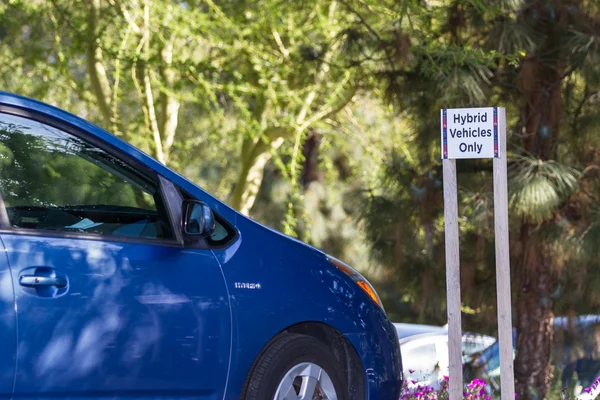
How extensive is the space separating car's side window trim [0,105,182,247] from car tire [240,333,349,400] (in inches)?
24.5

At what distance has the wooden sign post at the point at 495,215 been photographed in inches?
190

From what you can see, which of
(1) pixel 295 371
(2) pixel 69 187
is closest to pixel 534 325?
(1) pixel 295 371

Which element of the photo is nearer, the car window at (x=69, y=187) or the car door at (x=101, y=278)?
the car door at (x=101, y=278)

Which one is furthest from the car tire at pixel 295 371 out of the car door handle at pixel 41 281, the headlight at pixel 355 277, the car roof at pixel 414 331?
the car roof at pixel 414 331

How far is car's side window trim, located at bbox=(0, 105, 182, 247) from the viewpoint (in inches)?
136

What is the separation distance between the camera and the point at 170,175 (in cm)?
404

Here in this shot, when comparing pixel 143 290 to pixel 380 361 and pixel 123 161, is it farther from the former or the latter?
pixel 380 361

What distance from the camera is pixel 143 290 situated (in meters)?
3.68

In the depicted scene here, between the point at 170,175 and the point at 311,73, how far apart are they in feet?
22.0

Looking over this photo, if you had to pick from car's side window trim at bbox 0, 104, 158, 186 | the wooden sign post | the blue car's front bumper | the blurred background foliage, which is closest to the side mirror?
car's side window trim at bbox 0, 104, 158, 186

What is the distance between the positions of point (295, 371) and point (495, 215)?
140 centimetres

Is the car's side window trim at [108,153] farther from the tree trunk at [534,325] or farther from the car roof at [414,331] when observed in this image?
the car roof at [414,331]

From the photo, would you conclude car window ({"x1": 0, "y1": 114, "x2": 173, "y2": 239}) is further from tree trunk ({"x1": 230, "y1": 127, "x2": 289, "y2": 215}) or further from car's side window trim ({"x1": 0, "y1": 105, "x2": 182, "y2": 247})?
tree trunk ({"x1": 230, "y1": 127, "x2": 289, "y2": 215})

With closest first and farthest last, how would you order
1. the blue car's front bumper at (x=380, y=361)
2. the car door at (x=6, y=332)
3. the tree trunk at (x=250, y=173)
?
the car door at (x=6, y=332), the blue car's front bumper at (x=380, y=361), the tree trunk at (x=250, y=173)
